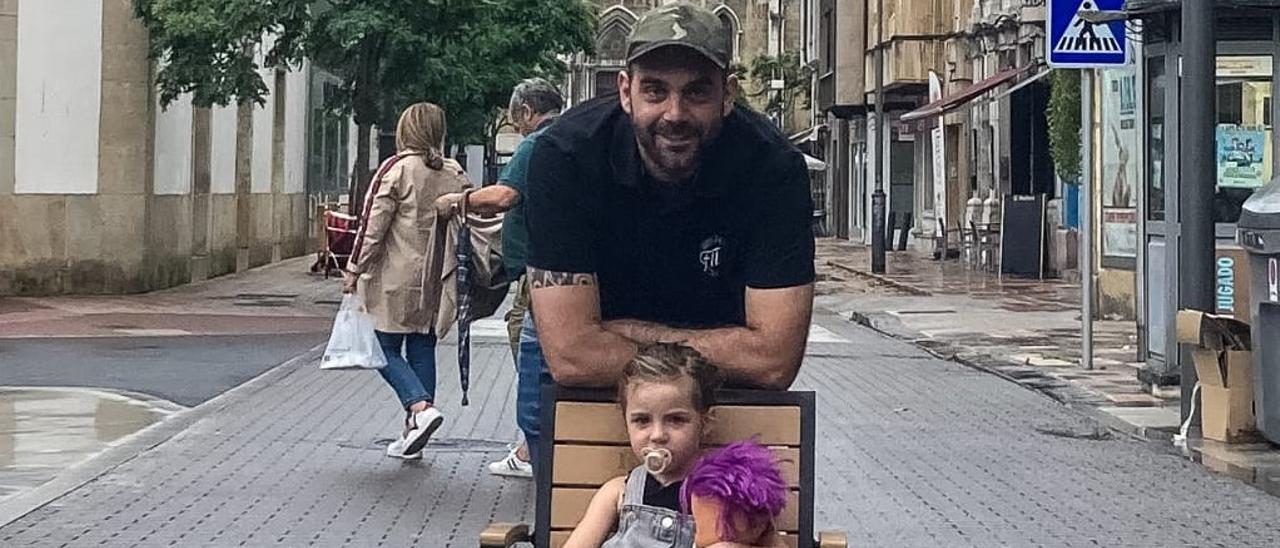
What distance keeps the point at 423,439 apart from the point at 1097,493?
325cm

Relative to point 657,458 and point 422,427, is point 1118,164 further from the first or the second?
point 657,458

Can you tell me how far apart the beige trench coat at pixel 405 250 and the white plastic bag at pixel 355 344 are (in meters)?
0.07

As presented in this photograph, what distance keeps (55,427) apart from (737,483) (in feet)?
27.8

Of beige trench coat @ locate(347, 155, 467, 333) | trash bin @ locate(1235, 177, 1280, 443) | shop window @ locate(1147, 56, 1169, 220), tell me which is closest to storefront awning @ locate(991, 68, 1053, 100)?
shop window @ locate(1147, 56, 1169, 220)

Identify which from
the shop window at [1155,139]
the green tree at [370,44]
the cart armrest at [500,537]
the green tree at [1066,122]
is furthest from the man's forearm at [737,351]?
the green tree at [1066,122]

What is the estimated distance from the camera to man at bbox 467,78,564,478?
332 inches

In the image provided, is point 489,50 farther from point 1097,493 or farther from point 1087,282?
point 1097,493

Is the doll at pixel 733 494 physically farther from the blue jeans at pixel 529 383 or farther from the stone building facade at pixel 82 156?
the stone building facade at pixel 82 156

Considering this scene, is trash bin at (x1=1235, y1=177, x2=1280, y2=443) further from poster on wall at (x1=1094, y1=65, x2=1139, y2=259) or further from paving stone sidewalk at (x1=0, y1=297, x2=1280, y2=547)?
poster on wall at (x1=1094, y1=65, x2=1139, y2=259)

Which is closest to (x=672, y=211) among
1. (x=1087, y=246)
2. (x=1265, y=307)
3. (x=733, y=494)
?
(x=733, y=494)

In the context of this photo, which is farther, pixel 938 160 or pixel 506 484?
pixel 938 160

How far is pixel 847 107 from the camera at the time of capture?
52.2m

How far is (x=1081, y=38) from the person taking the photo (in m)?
15.4

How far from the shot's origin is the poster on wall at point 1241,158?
15109mm
